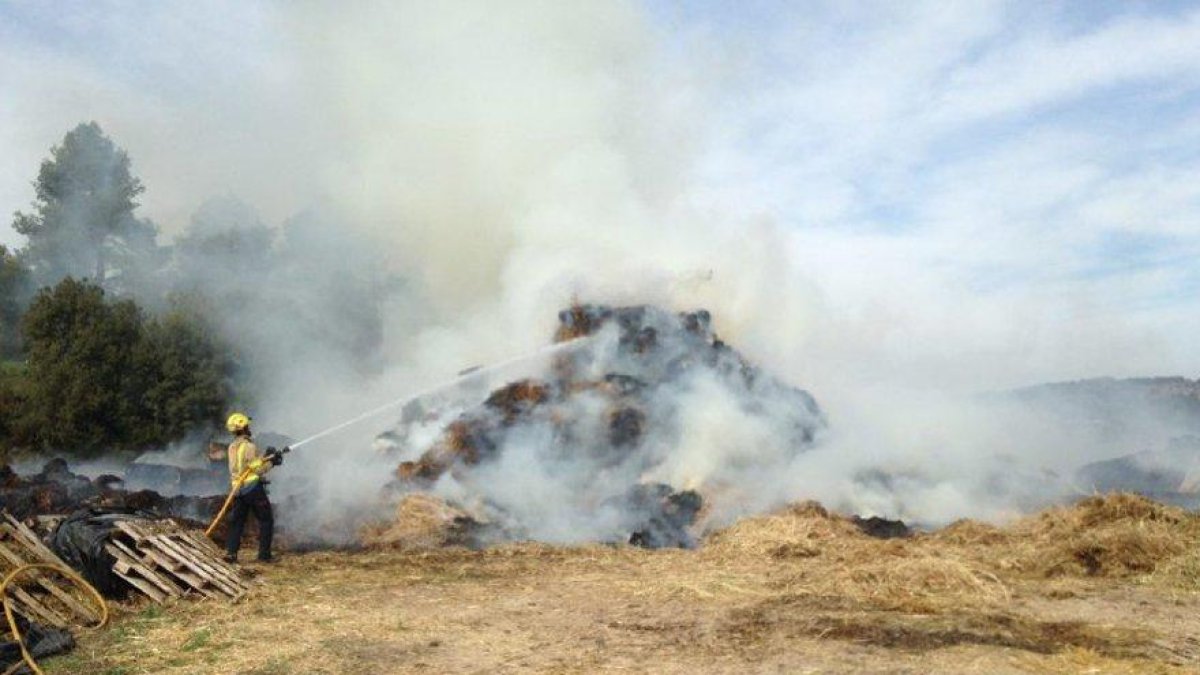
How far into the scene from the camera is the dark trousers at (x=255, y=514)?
1094cm

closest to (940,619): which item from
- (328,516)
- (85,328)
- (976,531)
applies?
(976,531)

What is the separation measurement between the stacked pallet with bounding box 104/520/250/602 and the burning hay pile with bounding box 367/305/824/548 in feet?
14.0

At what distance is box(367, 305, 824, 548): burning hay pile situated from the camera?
15.4 m

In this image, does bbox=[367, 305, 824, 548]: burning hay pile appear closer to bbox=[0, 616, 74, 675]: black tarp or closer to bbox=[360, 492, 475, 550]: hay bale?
bbox=[360, 492, 475, 550]: hay bale

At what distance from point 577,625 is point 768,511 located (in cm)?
790

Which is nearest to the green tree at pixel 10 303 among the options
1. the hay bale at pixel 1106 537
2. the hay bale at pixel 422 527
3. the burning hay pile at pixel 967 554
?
the hay bale at pixel 422 527

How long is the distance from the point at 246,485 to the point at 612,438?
8.34 m

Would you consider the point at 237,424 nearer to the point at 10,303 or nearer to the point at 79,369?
the point at 79,369

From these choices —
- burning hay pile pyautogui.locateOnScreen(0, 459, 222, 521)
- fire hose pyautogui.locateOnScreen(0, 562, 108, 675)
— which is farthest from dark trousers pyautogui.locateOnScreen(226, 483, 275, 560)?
burning hay pile pyautogui.locateOnScreen(0, 459, 222, 521)

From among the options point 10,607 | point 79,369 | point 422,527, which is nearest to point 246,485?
point 422,527

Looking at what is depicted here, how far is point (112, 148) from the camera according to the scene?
46.4m

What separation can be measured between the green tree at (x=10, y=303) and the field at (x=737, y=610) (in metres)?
36.9

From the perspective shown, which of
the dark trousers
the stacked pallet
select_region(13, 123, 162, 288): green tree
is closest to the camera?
the stacked pallet

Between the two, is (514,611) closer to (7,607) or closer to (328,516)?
(7,607)
